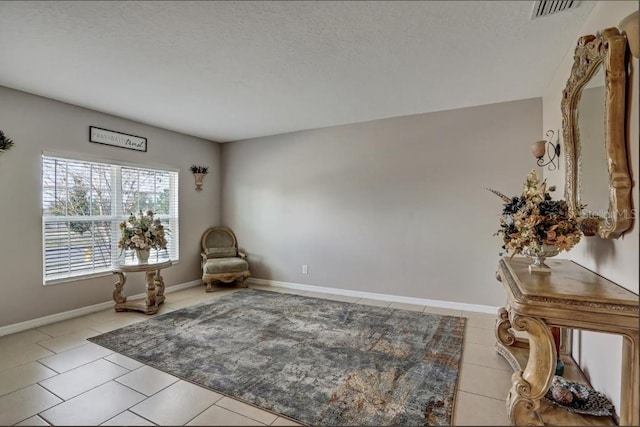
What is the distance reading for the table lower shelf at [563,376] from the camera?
169cm

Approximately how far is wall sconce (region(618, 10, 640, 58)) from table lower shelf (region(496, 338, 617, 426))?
195 cm

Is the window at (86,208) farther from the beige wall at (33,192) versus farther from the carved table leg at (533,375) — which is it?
the carved table leg at (533,375)

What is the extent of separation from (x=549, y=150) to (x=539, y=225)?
1718mm

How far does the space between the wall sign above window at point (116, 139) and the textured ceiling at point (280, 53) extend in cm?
32

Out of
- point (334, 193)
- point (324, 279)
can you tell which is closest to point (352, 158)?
point (334, 193)

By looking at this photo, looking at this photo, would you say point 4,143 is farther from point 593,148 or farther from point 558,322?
point 593,148

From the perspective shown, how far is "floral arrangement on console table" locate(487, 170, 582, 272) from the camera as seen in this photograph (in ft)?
6.08

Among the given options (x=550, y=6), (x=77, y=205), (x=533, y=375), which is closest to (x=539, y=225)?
(x=533, y=375)

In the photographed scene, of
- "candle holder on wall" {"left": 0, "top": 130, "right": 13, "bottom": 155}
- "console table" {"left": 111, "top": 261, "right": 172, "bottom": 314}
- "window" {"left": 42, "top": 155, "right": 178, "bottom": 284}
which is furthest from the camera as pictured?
"console table" {"left": 111, "top": 261, "right": 172, "bottom": 314}

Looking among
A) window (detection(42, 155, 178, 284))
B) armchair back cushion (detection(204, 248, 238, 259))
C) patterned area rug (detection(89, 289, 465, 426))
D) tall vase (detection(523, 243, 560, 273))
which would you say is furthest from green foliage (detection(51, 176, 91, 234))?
tall vase (detection(523, 243, 560, 273))

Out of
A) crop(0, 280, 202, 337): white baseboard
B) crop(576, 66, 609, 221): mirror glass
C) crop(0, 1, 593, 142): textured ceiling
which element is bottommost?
crop(0, 280, 202, 337): white baseboard

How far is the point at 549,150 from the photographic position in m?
3.09

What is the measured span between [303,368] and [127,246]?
8.92ft

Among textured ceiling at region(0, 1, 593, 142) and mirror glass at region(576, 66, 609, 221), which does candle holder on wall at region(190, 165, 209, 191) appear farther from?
mirror glass at region(576, 66, 609, 221)
